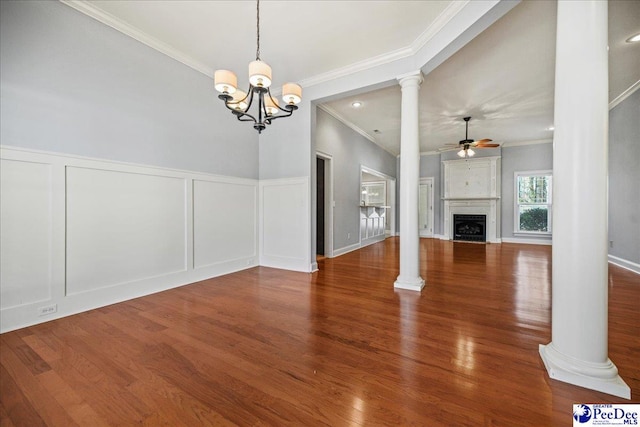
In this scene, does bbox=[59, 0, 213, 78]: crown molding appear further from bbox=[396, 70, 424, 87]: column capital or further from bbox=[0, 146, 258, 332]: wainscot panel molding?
bbox=[396, 70, 424, 87]: column capital

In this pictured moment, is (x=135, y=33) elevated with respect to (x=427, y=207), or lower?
elevated

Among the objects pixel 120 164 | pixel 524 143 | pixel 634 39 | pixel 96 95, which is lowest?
pixel 120 164

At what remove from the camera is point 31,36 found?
89.7 inches

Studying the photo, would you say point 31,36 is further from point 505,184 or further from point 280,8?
point 505,184

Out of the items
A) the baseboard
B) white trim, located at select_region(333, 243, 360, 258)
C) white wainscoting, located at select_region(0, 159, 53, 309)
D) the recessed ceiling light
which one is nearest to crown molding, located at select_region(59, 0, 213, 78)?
white wainscoting, located at select_region(0, 159, 53, 309)

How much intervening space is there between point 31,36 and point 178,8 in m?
1.29

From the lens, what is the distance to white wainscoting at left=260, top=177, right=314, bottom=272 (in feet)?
13.8

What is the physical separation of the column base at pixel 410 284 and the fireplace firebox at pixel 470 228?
5841 mm

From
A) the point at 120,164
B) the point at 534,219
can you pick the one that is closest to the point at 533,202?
the point at 534,219

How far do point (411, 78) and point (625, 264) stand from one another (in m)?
4.86

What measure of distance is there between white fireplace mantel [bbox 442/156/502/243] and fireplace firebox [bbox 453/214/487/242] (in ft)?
0.32

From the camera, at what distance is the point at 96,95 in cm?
267

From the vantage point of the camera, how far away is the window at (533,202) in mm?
7328

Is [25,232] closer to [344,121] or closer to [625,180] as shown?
[344,121]
